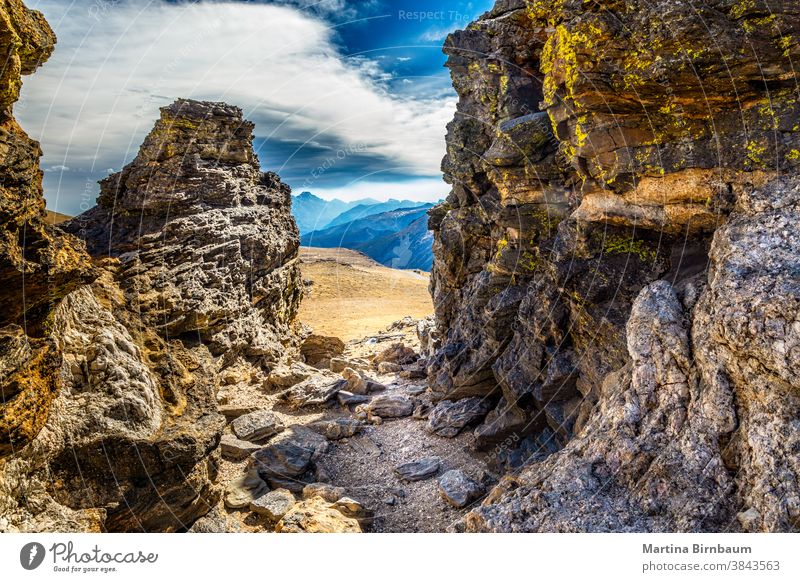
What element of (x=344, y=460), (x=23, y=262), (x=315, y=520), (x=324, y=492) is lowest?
(x=344, y=460)

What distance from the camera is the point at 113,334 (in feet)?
41.6

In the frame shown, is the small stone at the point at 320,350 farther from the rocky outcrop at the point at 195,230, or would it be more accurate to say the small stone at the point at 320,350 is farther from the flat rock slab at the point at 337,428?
the flat rock slab at the point at 337,428

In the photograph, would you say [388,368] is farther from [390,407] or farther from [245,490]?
[245,490]

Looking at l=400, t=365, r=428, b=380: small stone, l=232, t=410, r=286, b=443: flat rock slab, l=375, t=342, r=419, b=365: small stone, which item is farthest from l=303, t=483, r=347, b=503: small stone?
l=375, t=342, r=419, b=365: small stone

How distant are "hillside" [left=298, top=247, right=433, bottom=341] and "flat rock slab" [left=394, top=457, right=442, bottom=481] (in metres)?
26.4

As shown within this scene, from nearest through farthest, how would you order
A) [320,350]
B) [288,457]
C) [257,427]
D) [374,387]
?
[288,457] < [257,427] < [374,387] < [320,350]

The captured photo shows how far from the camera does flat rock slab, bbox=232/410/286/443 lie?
20.4 m

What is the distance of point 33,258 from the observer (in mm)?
8484

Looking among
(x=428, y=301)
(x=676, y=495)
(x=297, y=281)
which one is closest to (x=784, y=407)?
(x=676, y=495)

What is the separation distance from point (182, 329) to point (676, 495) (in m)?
20.8

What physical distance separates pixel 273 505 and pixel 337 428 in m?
6.11

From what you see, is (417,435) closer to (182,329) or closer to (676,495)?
(182,329)

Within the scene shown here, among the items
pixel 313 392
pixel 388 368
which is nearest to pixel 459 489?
pixel 313 392
